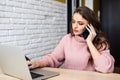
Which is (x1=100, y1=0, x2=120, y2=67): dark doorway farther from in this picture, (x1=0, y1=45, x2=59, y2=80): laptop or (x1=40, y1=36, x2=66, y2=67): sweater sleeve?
(x1=0, y1=45, x2=59, y2=80): laptop

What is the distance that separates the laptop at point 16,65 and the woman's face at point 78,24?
1.57 feet

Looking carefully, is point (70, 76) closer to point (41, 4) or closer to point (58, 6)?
point (41, 4)

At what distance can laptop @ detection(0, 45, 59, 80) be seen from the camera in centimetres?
130

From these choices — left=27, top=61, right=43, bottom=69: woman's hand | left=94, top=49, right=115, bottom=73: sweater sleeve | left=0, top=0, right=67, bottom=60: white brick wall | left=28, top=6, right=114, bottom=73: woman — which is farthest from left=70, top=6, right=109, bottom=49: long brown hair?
left=0, top=0, right=67, bottom=60: white brick wall

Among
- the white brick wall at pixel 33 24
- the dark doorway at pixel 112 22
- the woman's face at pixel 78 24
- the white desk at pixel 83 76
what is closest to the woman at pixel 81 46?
the woman's face at pixel 78 24

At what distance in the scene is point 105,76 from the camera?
5.07 feet

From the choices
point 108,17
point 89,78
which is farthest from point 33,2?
point 108,17

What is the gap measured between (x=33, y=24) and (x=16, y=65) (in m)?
1.39

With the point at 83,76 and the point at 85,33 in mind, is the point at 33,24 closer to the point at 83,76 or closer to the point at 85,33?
the point at 85,33

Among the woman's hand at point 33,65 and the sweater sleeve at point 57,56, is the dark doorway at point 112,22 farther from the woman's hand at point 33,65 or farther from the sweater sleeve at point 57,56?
the woman's hand at point 33,65

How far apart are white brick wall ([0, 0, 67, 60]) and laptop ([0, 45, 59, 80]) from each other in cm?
77

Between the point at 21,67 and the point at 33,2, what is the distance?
4.89 ft

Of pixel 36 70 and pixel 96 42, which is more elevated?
pixel 96 42

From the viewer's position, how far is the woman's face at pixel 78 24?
1926mm
